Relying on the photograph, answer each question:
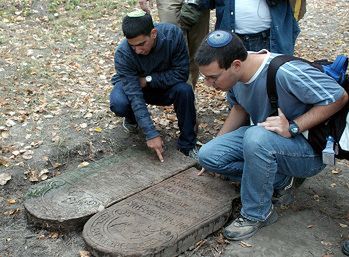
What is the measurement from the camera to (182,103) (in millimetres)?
4203

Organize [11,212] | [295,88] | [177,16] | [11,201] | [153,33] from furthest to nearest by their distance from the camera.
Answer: [177,16] → [153,33] → [11,201] → [11,212] → [295,88]

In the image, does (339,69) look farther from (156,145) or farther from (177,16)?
(177,16)

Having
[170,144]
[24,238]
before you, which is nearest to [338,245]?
[170,144]

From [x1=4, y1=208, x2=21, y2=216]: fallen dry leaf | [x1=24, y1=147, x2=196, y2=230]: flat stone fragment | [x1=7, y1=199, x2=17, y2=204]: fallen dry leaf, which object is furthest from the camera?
[x1=7, y1=199, x2=17, y2=204]: fallen dry leaf

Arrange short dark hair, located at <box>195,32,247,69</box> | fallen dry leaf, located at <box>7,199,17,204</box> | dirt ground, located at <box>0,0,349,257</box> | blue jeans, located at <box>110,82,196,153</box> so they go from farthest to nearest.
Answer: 1. blue jeans, located at <box>110,82,196,153</box>
2. fallen dry leaf, located at <box>7,199,17,204</box>
3. dirt ground, located at <box>0,0,349,257</box>
4. short dark hair, located at <box>195,32,247,69</box>

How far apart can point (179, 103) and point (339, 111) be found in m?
1.59

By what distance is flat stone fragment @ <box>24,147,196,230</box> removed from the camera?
11.4 feet

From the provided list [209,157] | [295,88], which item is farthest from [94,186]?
[295,88]

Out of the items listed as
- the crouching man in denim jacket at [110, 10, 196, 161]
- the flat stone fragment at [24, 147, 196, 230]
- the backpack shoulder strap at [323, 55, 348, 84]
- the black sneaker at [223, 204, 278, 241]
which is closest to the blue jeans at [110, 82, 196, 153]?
the crouching man in denim jacket at [110, 10, 196, 161]

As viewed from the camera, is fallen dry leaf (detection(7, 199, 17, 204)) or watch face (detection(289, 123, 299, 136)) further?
fallen dry leaf (detection(7, 199, 17, 204))

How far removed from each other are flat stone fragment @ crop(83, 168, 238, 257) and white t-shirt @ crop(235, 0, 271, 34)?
1.37m

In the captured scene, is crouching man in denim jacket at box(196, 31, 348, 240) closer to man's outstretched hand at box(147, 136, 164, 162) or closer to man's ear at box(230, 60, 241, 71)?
man's ear at box(230, 60, 241, 71)

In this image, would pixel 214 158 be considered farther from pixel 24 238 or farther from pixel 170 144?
pixel 24 238

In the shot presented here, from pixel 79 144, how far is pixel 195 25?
A: 1703 mm
